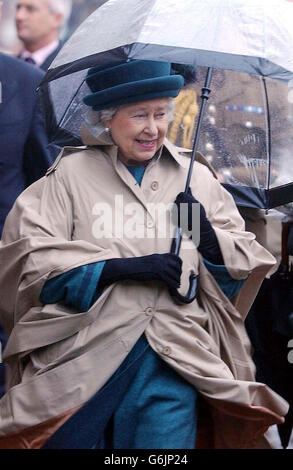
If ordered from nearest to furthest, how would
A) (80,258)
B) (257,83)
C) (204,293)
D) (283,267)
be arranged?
(80,258)
(204,293)
(257,83)
(283,267)

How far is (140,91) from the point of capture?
3.83 metres

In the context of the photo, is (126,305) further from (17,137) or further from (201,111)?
(17,137)

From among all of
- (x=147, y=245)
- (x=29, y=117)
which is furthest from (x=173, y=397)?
(x=29, y=117)

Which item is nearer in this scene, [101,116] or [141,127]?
[141,127]

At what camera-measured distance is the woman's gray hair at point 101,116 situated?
394cm

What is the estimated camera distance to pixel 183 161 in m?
4.09

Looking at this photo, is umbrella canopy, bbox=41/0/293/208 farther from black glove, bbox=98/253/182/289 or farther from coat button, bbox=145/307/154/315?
coat button, bbox=145/307/154/315

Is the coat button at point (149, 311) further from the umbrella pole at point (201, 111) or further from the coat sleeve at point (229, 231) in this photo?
the umbrella pole at point (201, 111)

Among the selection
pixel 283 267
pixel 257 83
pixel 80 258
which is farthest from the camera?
pixel 283 267

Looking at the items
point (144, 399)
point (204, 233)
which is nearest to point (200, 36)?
point (204, 233)

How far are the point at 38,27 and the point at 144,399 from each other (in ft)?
11.4

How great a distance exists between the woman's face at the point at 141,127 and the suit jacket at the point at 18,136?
3.84ft
